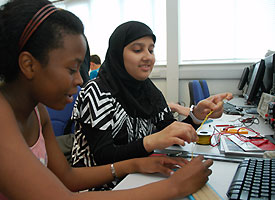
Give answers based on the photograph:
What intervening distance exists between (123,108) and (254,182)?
667mm

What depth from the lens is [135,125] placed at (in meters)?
1.13

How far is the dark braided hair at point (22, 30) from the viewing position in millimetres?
550

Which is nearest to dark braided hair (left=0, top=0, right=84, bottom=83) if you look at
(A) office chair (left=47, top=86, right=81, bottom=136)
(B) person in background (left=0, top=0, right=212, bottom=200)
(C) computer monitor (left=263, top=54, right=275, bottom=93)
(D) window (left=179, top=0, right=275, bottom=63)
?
(B) person in background (left=0, top=0, right=212, bottom=200)

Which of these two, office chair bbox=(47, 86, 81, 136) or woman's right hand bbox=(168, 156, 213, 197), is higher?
woman's right hand bbox=(168, 156, 213, 197)

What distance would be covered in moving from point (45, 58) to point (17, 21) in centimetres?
11

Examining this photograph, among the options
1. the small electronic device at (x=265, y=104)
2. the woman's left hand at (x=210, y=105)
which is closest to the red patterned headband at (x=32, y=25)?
the woman's left hand at (x=210, y=105)

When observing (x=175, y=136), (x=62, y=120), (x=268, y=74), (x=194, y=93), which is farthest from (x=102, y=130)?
(x=194, y=93)

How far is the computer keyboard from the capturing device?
0.52 meters

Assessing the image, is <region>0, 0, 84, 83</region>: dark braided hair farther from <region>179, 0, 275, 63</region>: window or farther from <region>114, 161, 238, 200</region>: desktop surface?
<region>179, 0, 275, 63</region>: window

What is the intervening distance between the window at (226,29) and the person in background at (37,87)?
323 centimetres

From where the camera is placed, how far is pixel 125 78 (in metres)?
1.16

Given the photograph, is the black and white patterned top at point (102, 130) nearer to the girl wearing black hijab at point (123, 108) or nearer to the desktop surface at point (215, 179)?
the girl wearing black hijab at point (123, 108)

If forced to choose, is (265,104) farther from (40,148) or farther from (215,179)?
(40,148)

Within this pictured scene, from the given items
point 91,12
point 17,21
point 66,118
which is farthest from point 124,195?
point 91,12
